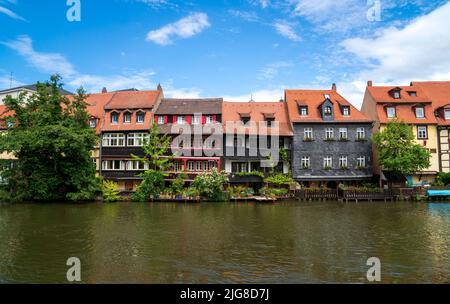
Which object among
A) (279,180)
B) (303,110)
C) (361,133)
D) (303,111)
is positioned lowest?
(279,180)

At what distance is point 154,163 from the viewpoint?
36656 millimetres

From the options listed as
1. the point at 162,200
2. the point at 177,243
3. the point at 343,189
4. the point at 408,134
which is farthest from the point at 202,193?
the point at 408,134

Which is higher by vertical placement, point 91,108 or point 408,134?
point 91,108

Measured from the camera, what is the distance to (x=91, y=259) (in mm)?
14430

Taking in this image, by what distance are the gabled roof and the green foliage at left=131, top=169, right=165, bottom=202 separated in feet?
29.9

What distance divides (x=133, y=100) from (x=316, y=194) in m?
26.2

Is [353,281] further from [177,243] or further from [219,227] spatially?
[219,227]

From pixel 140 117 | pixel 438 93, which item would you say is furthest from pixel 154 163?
pixel 438 93

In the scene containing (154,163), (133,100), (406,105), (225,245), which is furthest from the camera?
(133,100)

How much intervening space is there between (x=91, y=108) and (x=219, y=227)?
1168 inches

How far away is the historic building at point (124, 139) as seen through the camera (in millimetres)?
38938

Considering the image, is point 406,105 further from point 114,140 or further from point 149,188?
point 114,140

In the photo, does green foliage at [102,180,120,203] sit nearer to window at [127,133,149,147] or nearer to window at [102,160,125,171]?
window at [102,160,125,171]

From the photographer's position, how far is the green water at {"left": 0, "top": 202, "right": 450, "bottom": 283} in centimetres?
1249
